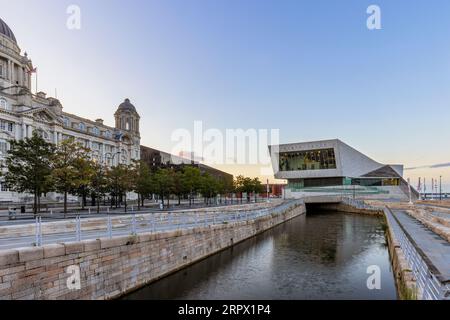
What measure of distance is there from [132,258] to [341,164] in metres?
83.0

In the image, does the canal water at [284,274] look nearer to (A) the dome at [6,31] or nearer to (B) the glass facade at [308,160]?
(B) the glass facade at [308,160]

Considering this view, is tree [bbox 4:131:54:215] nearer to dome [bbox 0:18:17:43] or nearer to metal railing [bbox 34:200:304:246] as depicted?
metal railing [bbox 34:200:304:246]

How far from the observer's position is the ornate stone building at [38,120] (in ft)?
190

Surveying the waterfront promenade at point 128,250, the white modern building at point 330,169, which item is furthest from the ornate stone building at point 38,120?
the white modern building at point 330,169

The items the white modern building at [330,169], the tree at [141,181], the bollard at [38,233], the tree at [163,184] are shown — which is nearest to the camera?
the bollard at [38,233]

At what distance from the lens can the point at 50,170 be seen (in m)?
31.5

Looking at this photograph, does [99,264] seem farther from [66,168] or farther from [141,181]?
[141,181]

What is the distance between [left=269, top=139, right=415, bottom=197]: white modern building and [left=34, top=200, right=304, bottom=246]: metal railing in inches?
2269

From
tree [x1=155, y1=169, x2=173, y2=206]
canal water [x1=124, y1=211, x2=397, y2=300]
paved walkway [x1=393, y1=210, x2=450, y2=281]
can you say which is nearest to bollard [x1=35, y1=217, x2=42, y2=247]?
canal water [x1=124, y1=211, x2=397, y2=300]

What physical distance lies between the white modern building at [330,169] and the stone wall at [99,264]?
75.4 meters
